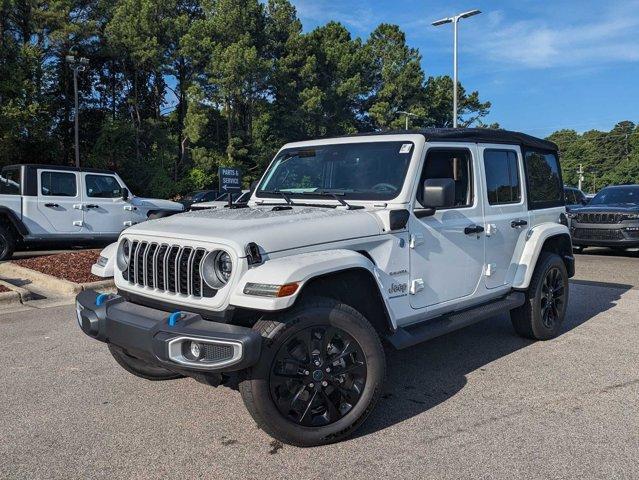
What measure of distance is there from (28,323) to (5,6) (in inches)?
1112

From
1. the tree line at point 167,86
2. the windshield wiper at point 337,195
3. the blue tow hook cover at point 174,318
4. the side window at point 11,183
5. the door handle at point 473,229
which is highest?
the tree line at point 167,86

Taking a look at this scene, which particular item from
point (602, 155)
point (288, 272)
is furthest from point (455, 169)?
point (602, 155)

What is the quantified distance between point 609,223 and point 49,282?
11.0 m

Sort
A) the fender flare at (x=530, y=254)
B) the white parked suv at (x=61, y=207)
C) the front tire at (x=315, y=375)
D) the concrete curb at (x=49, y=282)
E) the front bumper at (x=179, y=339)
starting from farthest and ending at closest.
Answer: the white parked suv at (x=61, y=207)
the concrete curb at (x=49, y=282)
the fender flare at (x=530, y=254)
the front tire at (x=315, y=375)
the front bumper at (x=179, y=339)

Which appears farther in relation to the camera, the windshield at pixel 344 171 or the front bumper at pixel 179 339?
the windshield at pixel 344 171

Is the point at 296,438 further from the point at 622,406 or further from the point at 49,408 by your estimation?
the point at 622,406

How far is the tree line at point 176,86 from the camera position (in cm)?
3084

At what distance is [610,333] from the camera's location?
5.96 m

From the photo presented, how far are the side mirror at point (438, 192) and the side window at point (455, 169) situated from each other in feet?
0.59

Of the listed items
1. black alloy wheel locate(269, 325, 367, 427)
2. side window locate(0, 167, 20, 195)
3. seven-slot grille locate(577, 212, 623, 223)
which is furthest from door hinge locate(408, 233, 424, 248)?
side window locate(0, 167, 20, 195)

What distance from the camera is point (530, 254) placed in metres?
5.24

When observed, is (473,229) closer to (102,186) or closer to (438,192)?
(438,192)

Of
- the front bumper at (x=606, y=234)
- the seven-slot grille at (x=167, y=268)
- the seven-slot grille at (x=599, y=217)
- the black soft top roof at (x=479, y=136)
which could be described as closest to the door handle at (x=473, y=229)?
the black soft top roof at (x=479, y=136)

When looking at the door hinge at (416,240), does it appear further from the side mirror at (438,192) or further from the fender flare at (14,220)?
the fender flare at (14,220)
